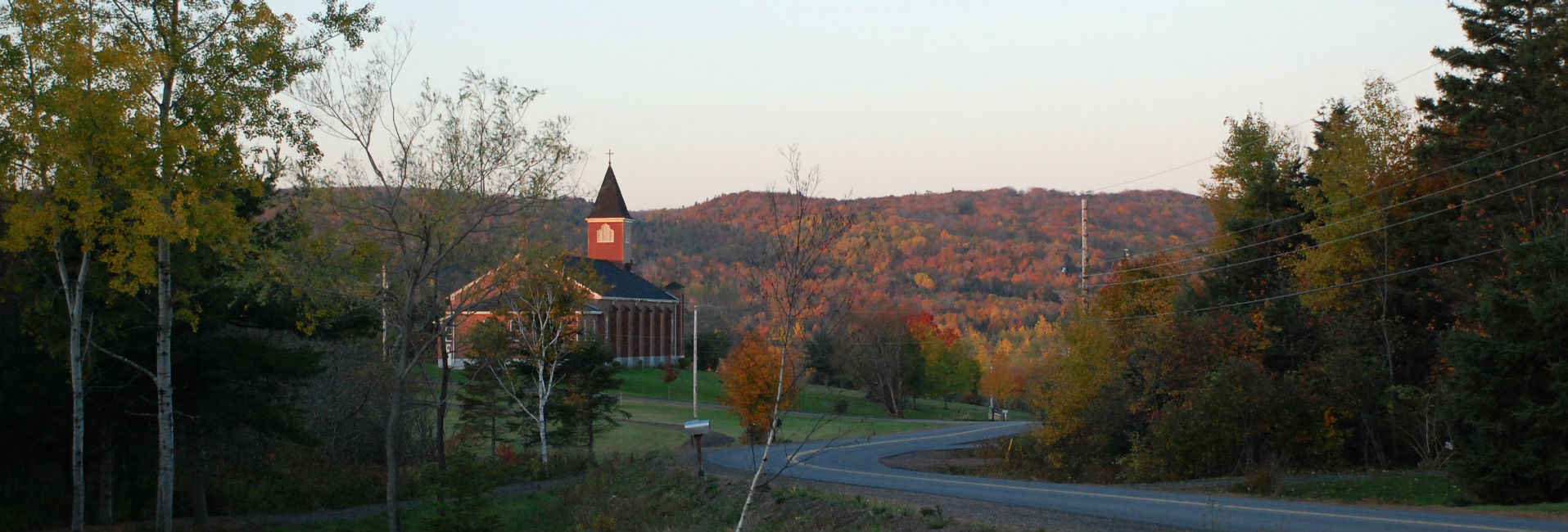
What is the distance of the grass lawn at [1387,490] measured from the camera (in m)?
20.6

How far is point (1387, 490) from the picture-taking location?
22.8m

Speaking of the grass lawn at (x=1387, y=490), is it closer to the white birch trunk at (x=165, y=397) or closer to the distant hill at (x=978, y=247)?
the white birch trunk at (x=165, y=397)

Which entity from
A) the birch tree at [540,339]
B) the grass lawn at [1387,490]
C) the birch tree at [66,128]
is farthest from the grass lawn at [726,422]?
the birch tree at [66,128]

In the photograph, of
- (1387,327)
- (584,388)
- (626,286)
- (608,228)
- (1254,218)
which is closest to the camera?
(1387,327)

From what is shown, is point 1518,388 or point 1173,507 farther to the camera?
point 1518,388

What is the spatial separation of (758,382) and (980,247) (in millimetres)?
129775

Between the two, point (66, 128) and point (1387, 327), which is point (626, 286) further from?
point (66, 128)

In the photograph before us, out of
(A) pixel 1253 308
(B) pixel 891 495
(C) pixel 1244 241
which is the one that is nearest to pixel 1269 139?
(C) pixel 1244 241

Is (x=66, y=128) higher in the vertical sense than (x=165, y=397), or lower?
higher

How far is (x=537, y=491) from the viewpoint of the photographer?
3133cm

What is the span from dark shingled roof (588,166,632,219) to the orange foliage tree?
54565mm

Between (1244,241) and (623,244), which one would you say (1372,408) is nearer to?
(1244,241)

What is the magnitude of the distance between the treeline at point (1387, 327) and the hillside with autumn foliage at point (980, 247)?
5509cm

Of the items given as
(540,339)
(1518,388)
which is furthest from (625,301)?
(1518,388)
